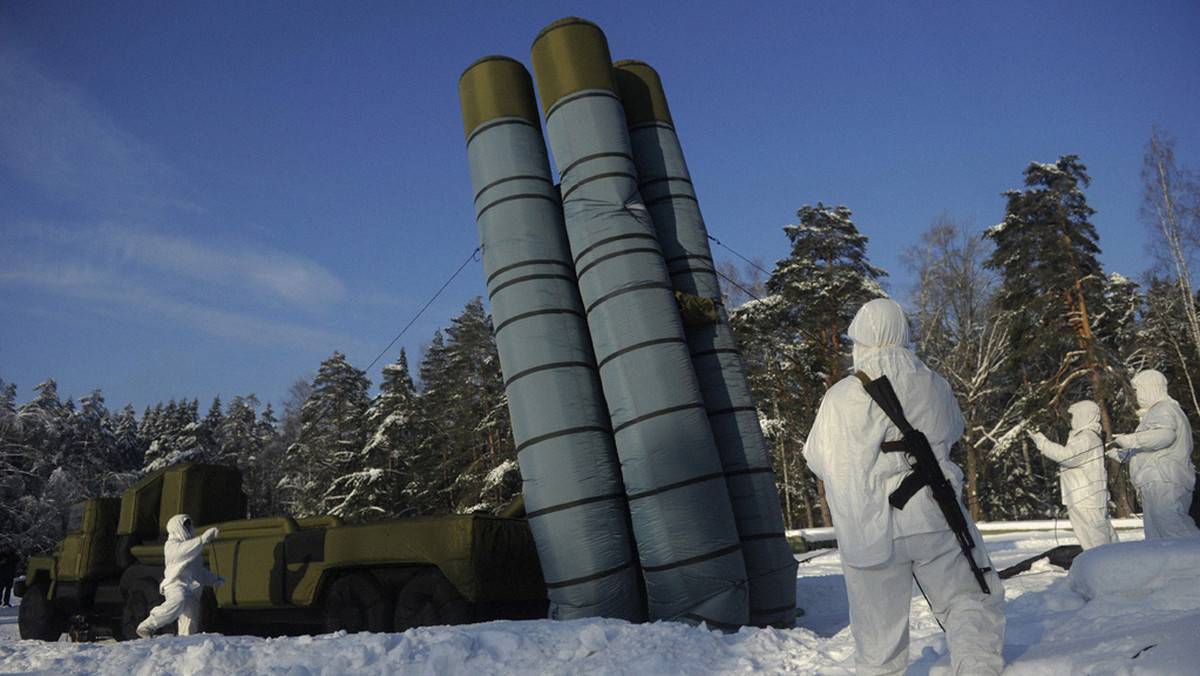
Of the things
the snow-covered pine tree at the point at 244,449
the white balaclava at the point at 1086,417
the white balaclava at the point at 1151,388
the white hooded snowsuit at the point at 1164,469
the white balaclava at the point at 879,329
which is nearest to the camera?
the white balaclava at the point at 879,329

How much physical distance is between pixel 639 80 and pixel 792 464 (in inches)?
833

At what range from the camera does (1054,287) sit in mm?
23469

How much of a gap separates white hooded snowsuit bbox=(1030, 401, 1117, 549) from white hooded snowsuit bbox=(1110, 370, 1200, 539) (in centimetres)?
103

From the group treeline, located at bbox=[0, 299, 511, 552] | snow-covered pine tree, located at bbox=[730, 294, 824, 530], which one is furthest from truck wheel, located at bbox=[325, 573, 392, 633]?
snow-covered pine tree, located at bbox=[730, 294, 824, 530]

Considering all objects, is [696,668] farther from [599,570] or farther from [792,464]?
[792,464]

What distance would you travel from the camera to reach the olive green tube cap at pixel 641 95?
870 cm

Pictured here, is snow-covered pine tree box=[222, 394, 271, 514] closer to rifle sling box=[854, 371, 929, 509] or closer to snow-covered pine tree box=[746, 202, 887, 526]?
snow-covered pine tree box=[746, 202, 887, 526]

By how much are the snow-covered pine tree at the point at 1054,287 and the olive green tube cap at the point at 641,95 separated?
17732 millimetres

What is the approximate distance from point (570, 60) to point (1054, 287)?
→ 2078cm

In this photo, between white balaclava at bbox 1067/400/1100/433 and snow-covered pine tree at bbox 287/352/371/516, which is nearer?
white balaclava at bbox 1067/400/1100/433

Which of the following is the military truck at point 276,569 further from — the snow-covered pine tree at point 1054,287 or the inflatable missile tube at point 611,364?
the snow-covered pine tree at point 1054,287

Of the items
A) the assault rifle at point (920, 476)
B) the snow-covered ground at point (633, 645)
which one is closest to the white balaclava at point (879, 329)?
the assault rifle at point (920, 476)

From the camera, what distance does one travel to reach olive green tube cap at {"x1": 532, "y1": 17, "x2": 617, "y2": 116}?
26.1 ft

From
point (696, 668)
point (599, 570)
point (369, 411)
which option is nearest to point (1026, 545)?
point (599, 570)
